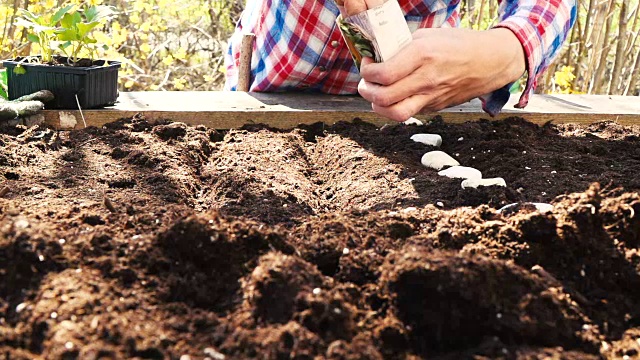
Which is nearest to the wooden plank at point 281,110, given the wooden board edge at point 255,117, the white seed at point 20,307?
the wooden board edge at point 255,117

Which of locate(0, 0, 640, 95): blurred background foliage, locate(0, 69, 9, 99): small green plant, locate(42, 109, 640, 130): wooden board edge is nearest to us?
locate(42, 109, 640, 130): wooden board edge

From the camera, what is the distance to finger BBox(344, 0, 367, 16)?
5.31ft

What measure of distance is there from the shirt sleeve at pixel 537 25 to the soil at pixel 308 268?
530mm

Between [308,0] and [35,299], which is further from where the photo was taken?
[308,0]

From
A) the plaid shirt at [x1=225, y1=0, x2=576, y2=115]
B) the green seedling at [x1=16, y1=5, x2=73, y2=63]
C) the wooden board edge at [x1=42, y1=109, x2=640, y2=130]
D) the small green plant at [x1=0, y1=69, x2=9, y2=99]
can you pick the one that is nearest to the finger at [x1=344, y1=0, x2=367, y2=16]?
the wooden board edge at [x1=42, y1=109, x2=640, y2=130]

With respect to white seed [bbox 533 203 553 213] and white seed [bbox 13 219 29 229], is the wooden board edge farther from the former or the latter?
white seed [bbox 13 219 29 229]

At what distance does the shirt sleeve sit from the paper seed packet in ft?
1.49

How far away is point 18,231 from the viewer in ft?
3.27

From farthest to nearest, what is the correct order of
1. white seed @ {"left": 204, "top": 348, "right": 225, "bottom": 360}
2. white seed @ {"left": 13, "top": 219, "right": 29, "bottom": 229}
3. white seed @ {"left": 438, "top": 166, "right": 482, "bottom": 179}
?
white seed @ {"left": 438, "top": 166, "right": 482, "bottom": 179} < white seed @ {"left": 13, "top": 219, "right": 29, "bottom": 229} < white seed @ {"left": 204, "top": 348, "right": 225, "bottom": 360}

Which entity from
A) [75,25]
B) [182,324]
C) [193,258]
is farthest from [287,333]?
[75,25]

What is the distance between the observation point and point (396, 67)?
5.59 ft

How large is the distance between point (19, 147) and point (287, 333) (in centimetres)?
119

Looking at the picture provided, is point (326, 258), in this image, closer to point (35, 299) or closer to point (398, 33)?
point (35, 299)

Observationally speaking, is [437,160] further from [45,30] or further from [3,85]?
[3,85]
